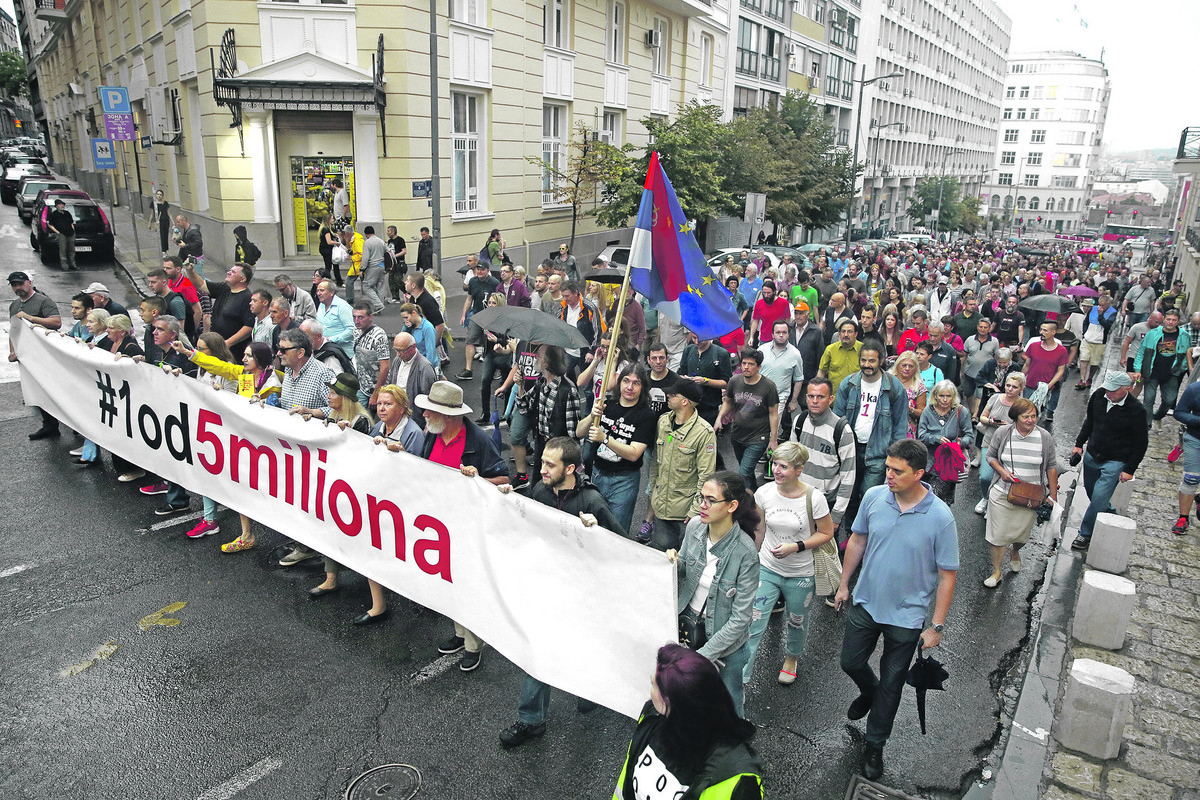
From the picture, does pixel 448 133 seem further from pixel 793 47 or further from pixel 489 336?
pixel 793 47

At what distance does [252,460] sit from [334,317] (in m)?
3.21

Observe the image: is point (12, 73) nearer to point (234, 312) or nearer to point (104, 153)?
point (104, 153)

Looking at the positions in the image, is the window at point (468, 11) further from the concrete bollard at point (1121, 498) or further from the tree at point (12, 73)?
the tree at point (12, 73)

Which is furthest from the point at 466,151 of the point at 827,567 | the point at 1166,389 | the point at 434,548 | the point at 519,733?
the point at 519,733

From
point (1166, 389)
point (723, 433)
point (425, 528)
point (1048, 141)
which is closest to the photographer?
point (425, 528)

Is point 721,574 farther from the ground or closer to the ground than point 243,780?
farther from the ground

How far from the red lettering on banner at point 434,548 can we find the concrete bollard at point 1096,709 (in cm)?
376

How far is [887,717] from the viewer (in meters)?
4.53

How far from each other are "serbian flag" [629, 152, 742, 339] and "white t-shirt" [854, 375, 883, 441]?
1.36 meters

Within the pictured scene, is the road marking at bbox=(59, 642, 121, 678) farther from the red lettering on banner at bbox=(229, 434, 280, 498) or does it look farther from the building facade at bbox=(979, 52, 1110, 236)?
the building facade at bbox=(979, 52, 1110, 236)

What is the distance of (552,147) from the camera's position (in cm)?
2559

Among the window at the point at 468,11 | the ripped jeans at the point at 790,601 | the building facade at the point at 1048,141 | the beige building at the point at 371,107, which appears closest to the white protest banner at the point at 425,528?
the ripped jeans at the point at 790,601

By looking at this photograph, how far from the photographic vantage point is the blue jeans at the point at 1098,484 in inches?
298

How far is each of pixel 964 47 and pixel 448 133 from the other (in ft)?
292
